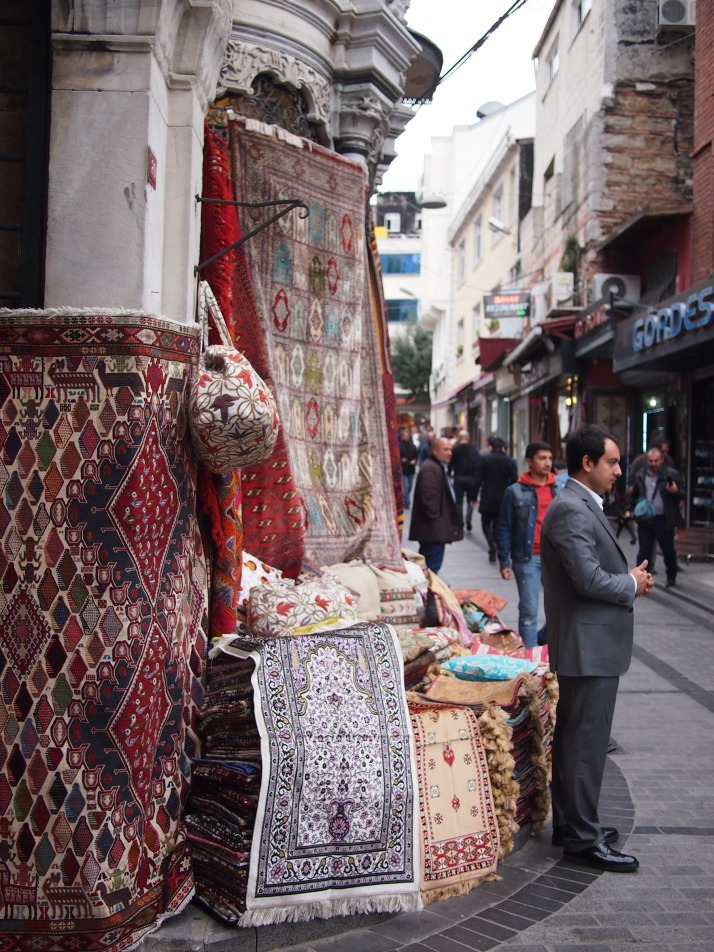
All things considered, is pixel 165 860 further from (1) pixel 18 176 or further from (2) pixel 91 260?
(1) pixel 18 176

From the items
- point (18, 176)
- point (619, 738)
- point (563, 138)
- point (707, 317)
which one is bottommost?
point (619, 738)

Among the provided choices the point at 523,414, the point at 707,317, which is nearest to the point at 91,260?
the point at 707,317

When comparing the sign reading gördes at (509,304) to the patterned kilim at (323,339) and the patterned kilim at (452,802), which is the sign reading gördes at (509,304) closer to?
the patterned kilim at (323,339)

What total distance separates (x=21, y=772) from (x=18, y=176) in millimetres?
2279

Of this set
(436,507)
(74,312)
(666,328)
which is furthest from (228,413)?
(666,328)

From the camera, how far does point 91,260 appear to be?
3.61 m

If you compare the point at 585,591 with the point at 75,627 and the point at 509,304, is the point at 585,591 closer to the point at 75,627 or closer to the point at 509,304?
the point at 75,627

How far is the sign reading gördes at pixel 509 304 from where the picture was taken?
2397 centimetres

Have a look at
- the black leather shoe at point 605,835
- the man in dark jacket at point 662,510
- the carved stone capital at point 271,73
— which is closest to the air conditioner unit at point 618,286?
the man in dark jacket at point 662,510

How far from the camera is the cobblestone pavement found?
3.27m

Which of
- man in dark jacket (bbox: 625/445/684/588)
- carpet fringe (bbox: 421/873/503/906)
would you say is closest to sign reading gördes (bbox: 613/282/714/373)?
man in dark jacket (bbox: 625/445/684/588)

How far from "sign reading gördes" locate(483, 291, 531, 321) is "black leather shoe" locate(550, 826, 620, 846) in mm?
20631

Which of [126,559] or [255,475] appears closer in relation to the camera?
[126,559]

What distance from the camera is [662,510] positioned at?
1155cm
